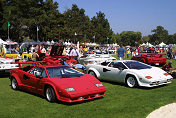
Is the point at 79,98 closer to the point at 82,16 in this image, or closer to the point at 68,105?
the point at 68,105

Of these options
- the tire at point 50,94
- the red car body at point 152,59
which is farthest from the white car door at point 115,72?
the red car body at point 152,59

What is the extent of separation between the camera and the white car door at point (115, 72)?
30.7 feet

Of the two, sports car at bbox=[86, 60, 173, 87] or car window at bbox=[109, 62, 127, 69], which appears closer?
sports car at bbox=[86, 60, 173, 87]

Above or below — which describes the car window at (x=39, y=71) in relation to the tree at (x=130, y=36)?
below

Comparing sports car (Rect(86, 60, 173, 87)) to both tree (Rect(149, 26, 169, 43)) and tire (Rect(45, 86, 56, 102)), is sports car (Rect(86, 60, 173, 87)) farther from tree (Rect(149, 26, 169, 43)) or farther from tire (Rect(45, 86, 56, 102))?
tree (Rect(149, 26, 169, 43))

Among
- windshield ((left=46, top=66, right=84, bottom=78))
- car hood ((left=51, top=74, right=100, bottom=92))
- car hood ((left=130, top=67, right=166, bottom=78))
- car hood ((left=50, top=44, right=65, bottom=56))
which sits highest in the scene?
car hood ((left=50, top=44, right=65, bottom=56))

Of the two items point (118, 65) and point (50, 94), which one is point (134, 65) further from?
point (50, 94)

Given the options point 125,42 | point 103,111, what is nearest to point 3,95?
point 103,111


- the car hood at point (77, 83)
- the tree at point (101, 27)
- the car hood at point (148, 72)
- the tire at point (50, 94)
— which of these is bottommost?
the tire at point (50, 94)

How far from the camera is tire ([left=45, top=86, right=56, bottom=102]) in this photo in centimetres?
654

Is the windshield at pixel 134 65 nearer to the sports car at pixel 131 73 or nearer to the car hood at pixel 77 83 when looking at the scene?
the sports car at pixel 131 73

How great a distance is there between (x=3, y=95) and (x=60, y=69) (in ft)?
7.97

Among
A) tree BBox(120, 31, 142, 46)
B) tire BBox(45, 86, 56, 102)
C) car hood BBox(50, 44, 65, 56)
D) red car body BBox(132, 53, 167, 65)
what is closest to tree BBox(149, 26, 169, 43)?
tree BBox(120, 31, 142, 46)

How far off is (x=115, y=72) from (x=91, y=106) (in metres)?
3.72
